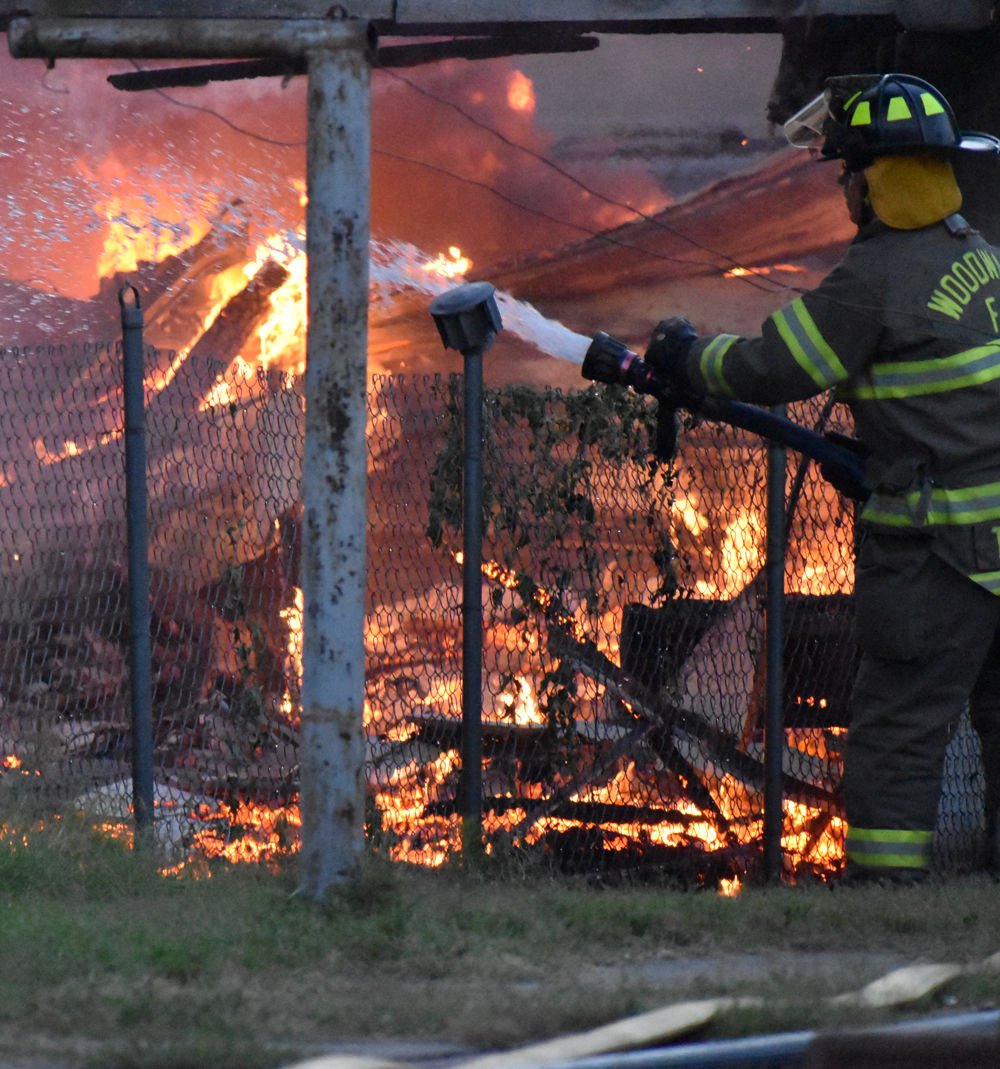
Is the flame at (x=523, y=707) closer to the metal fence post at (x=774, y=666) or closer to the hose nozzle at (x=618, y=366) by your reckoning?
the metal fence post at (x=774, y=666)

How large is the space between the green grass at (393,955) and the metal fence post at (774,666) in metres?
0.95

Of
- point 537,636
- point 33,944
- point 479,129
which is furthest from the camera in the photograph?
point 479,129

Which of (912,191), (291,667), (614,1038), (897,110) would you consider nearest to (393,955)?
(614,1038)

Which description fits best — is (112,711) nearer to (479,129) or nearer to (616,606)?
(616,606)

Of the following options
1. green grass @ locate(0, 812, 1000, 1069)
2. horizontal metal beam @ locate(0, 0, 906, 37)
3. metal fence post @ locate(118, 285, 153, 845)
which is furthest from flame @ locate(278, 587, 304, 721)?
horizontal metal beam @ locate(0, 0, 906, 37)

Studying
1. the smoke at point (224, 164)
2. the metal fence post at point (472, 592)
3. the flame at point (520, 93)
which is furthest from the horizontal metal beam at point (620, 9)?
the flame at point (520, 93)

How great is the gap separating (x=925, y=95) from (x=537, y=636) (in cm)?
222

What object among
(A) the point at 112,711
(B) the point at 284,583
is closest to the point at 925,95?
(B) the point at 284,583

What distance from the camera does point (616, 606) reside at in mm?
5570

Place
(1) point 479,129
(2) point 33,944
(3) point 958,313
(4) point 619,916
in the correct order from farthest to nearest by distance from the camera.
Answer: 1. (1) point 479,129
2. (3) point 958,313
3. (4) point 619,916
4. (2) point 33,944

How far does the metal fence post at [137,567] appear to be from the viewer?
484 centimetres

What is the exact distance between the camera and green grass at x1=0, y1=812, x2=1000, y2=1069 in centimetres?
280

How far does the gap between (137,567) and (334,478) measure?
4.77ft

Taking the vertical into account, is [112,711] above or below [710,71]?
below
